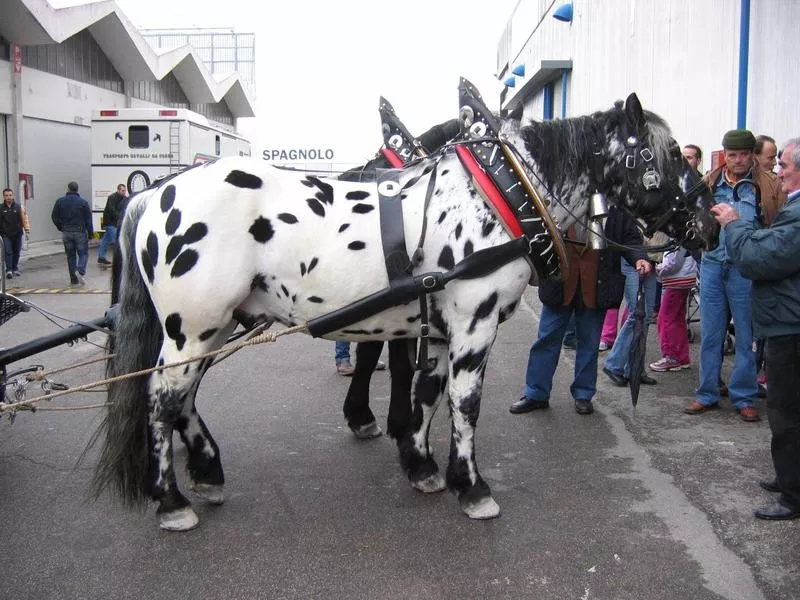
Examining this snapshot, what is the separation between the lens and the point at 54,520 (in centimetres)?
364

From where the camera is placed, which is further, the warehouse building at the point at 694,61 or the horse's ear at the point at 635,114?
the warehouse building at the point at 694,61

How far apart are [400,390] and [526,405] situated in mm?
1400

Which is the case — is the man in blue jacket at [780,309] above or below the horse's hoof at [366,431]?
above

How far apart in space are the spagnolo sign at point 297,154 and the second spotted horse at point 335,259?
2202cm

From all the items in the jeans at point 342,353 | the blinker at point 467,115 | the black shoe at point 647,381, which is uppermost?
the blinker at point 467,115

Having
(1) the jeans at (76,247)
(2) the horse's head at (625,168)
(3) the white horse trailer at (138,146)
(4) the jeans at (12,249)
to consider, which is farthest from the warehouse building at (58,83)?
(2) the horse's head at (625,168)

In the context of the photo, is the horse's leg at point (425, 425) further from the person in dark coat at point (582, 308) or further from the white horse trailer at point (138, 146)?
the white horse trailer at point (138, 146)

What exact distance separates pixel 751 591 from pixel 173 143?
18002 mm

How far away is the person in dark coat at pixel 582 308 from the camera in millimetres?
5273

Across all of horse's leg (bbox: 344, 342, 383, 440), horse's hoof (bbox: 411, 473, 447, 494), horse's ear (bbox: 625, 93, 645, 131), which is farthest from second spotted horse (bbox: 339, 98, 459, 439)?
horse's ear (bbox: 625, 93, 645, 131)

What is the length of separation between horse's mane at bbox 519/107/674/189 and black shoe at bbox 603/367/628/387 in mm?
3052

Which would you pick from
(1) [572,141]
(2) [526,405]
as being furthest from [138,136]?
(1) [572,141]

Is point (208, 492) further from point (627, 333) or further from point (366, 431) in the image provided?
point (627, 333)

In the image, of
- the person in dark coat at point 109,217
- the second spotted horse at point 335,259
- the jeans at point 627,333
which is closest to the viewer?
the second spotted horse at point 335,259
